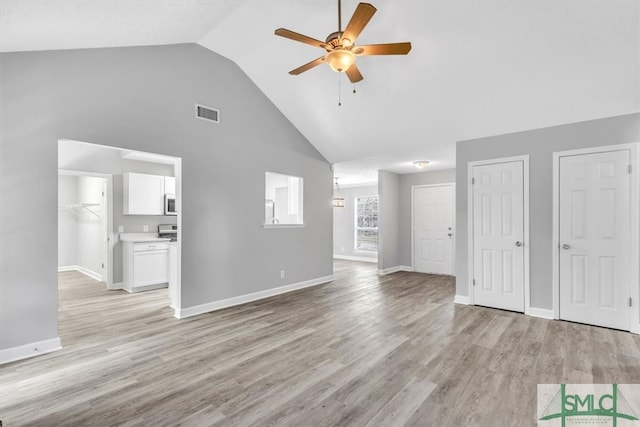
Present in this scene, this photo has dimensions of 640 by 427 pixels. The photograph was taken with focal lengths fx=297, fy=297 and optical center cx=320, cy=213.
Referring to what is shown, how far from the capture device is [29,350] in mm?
2814

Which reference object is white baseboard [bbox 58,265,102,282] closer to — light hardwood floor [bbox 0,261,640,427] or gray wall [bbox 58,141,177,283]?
gray wall [bbox 58,141,177,283]

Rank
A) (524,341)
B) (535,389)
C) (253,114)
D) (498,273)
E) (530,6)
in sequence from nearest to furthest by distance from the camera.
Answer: (535,389) → (530,6) → (524,341) → (498,273) → (253,114)

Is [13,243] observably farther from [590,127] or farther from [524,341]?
[590,127]

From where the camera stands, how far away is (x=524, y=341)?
320 centimetres

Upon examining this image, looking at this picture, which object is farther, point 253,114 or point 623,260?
point 253,114

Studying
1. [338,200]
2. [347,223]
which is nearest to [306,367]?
Answer: [338,200]

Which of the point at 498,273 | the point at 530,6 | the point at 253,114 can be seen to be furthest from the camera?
the point at 253,114

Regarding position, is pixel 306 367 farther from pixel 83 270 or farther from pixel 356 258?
pixel 83 270

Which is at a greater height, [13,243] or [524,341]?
[13,243]

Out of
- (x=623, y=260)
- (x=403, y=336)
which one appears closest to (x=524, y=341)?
(x=403, y=336)

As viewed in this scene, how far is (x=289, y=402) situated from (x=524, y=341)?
2646mm

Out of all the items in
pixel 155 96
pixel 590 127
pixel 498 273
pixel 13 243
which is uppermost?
pixel 155 96

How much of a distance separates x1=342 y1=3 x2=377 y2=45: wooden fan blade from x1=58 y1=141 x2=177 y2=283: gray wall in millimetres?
4543

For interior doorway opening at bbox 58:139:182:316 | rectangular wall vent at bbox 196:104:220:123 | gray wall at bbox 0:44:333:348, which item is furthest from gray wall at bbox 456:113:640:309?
interior doorway opening at bbox 58:139:182:316
